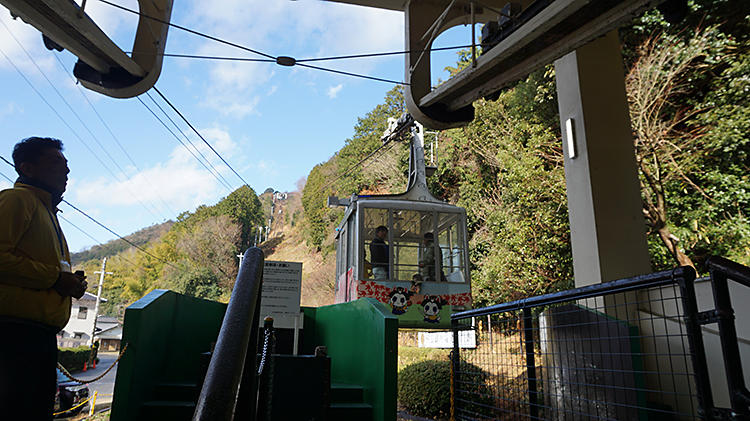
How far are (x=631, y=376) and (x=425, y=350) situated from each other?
29.5 feet

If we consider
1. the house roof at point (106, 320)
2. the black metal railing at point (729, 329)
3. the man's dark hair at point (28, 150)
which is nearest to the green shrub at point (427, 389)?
the black metal railing at point (729, 329)

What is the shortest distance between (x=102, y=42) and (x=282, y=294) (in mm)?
3387

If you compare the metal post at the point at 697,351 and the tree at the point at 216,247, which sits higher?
the tree at the point at 216,247

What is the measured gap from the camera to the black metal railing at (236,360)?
1083mm

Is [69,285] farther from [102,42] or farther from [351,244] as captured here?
[351,244]

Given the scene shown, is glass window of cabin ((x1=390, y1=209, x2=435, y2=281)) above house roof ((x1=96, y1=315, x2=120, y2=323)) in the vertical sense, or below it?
above

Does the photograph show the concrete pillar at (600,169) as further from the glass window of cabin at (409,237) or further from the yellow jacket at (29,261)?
the yellow jacket at (29,261)

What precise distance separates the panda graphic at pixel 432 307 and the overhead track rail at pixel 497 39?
10.0ft

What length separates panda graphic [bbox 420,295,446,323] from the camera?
7.63 m

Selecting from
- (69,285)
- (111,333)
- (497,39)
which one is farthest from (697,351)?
(111,333)

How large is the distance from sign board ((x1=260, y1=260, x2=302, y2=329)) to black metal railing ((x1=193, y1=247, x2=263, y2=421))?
145 inches

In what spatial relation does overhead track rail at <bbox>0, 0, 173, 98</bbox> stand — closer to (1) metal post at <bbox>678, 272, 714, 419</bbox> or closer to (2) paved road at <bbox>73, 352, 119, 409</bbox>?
(2) paved road at <bbox>73, 352, 119, 409</bbox>

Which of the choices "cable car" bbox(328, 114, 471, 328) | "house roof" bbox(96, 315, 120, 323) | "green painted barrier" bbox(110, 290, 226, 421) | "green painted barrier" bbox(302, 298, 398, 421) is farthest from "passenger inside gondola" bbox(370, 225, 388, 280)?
"house roof" bbox(96, 315, 120, 323)

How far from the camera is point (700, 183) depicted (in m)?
8.61
